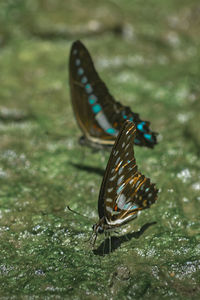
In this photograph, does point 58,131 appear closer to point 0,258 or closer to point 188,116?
point 188,116

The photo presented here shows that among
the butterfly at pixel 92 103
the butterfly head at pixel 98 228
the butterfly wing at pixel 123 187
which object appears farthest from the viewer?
the butterfly at pixel 92 103

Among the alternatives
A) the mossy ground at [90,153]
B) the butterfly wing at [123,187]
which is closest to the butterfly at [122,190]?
the butterfly wing at [123,187]

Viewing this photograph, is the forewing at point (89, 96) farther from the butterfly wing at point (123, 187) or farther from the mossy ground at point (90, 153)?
the butterfly wing at point (123, 187)

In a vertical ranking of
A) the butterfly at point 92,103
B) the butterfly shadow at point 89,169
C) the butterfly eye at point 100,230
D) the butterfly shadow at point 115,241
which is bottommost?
the butterfly shadow at point 115,241

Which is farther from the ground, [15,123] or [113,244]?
[15,123]

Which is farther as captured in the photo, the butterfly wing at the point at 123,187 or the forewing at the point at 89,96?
the forewing at the point at 89,96

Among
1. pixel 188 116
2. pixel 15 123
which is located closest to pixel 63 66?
pixel 15 123

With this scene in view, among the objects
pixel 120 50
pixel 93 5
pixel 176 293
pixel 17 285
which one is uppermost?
pixel 93 5
